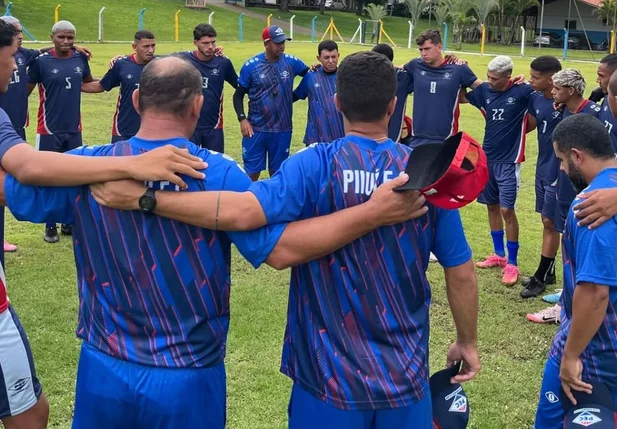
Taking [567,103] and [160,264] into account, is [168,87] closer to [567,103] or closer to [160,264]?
[160,264]

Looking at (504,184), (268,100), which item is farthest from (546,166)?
(268,100)

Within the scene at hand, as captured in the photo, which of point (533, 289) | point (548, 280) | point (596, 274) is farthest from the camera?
point (548, 280)

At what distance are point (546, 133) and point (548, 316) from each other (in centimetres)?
202

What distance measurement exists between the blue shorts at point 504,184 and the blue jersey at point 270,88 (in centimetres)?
346

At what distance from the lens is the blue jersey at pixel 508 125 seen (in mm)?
7969

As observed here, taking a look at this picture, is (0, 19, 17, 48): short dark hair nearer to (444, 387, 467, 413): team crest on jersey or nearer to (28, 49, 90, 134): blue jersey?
(444, 387, 467, 413): team crest on jersey

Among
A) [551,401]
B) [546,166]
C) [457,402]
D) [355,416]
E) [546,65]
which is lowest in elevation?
[551,401]

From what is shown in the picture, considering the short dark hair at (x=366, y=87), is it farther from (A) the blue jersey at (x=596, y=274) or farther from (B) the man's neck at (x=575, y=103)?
(B) the man's neck at (x=575, y=103)

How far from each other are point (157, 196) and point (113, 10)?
51837 millimetres

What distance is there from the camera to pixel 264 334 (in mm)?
6066

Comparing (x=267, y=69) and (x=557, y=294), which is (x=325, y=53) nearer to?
(x=267, y=69)

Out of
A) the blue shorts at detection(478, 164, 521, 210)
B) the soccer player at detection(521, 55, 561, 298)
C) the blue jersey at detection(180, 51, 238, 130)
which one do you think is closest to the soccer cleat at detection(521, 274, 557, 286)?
the soccer player at detection(521, 55, 561, 298)

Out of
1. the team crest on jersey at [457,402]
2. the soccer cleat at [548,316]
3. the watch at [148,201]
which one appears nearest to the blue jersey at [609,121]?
the soccer cleat at [548,316]

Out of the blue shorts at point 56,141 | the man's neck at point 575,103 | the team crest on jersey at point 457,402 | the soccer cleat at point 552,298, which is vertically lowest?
the soccer cleat at point 552,298
